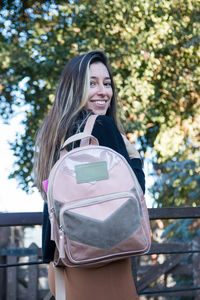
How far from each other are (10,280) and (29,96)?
386 centimetres

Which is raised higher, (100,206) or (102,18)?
(102,18)

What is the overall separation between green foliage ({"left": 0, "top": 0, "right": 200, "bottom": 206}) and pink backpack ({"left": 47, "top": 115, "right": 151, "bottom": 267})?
4.93 metres

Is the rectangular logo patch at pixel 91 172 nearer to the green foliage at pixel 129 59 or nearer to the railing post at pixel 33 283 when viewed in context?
the railing post at pixel 33 283

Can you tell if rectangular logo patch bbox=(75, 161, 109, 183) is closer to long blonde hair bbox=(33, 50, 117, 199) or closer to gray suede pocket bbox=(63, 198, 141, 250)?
gray suede pocket bbox=(63, 198, 141, 250)

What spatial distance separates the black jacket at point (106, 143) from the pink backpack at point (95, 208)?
8 cm

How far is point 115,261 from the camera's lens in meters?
1.44

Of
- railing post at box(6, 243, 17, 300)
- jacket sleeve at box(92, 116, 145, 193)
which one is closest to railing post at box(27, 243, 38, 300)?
railing post at box(6, 243, 17, 300)

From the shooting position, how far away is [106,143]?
5.01 feet

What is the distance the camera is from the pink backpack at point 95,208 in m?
1.35

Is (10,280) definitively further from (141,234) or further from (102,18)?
(102,18)

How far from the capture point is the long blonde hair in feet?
5.47

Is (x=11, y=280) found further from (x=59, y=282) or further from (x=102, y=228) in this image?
(x=102, y=228)

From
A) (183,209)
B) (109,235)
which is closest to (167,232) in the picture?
(183,209)

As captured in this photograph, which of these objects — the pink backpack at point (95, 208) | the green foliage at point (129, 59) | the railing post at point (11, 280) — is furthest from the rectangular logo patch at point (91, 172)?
the green foliage at point (129, 59)
